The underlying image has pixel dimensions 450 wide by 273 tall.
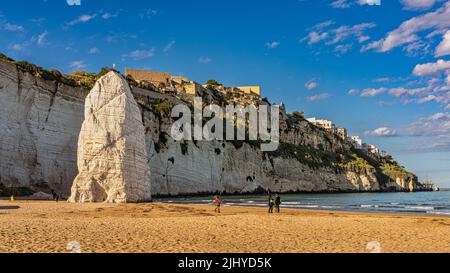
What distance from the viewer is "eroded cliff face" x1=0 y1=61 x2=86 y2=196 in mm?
36031

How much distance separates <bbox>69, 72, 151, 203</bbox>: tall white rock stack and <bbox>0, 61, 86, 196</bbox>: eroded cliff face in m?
9.88

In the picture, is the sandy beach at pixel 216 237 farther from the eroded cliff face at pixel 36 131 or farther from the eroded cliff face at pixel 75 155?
the eroded cliff face at pixel 75 155

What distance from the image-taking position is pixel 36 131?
3894 centimetres

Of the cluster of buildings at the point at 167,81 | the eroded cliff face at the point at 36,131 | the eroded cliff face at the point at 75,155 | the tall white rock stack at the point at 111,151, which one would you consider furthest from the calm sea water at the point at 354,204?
the cluster of buildings at the point at 167,81

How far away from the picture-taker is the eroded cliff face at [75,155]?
3694 cm

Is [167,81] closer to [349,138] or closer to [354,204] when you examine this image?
[354,204]

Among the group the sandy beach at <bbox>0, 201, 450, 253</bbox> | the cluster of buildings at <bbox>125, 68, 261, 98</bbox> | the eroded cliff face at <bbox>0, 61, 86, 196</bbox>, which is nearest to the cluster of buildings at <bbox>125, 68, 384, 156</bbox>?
the cluster of buildings at <bbox>125, 68, 261, 98</bbox>

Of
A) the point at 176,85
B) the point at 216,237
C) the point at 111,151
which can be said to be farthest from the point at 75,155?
the point at 176,85

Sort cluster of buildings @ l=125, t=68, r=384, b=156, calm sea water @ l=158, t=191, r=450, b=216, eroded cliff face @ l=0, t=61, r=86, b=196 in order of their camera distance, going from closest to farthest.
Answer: calm sea water @ l=158, t=191, r=450, b=216 < eroded cliff face @ l=0, t=61, r=86, b=196 < cluster of buildings @ l=125, t=68, r=384, b=156

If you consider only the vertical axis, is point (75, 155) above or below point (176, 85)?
below

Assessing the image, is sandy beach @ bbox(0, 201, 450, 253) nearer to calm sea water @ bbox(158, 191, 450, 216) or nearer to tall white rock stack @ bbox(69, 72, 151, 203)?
tall white rock stack @ bbox(69, 72, 151, 203)

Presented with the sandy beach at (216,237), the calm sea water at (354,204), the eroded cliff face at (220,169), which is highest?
the eroded cliff face at (220,169)

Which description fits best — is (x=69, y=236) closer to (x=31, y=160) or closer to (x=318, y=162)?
(x=31, y=160)

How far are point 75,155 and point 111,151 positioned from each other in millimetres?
14600
